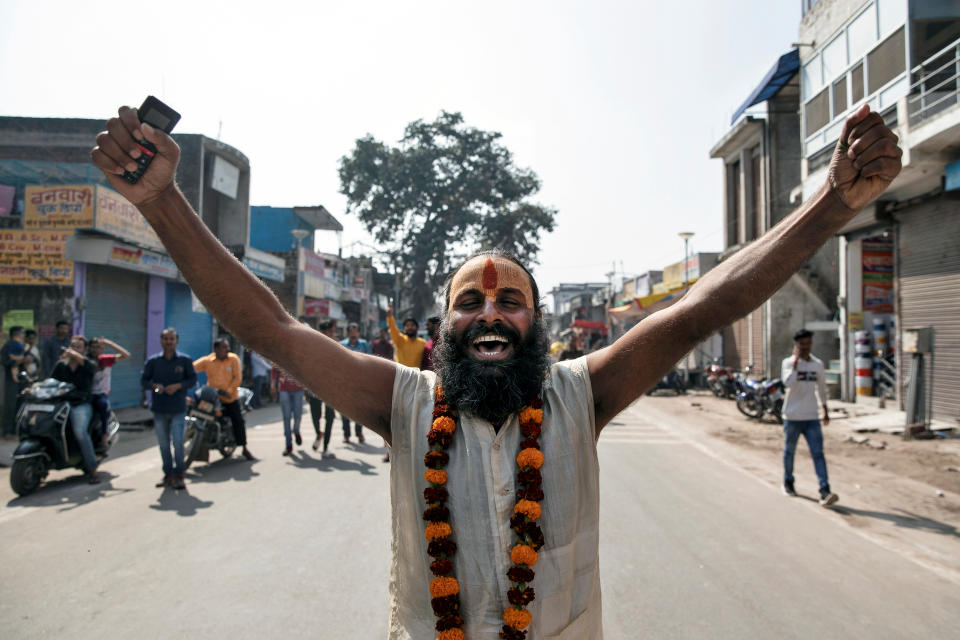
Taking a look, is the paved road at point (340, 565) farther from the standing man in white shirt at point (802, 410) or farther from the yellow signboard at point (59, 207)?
the yellow signboard at point (59, 207)

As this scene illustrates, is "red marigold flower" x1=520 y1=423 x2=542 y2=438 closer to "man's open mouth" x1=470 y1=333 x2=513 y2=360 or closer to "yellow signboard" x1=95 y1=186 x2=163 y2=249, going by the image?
"man's open mouth" x1=470 y1=333 x2=513 y2=360

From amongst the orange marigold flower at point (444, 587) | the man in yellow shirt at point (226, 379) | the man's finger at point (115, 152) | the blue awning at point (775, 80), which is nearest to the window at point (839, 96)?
the blue awning at point (775, 80)

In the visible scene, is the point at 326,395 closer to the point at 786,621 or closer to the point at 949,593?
the point at 786,621

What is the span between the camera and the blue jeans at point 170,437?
22.9 feet

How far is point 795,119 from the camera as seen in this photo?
68.4 feet

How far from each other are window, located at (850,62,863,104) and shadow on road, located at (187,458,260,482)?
14048 mm

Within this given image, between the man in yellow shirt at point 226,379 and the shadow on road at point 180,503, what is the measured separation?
1.93 meters

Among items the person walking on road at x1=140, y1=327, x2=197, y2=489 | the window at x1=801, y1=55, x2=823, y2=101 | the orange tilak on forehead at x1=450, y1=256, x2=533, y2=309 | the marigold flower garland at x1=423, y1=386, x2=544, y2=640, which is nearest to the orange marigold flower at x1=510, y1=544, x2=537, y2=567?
the marigold flower garland at x1=423, y1=386, x2=544, y2=640

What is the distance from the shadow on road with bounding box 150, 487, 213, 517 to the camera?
597 cm

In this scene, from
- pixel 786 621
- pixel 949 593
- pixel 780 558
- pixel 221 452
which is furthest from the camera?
pixel 221 452

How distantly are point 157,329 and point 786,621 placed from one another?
15.3 metres

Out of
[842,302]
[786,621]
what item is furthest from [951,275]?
[786,621]

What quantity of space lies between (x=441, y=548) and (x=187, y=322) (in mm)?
17163

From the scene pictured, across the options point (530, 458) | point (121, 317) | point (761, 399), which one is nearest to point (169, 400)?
point (530, 458)
